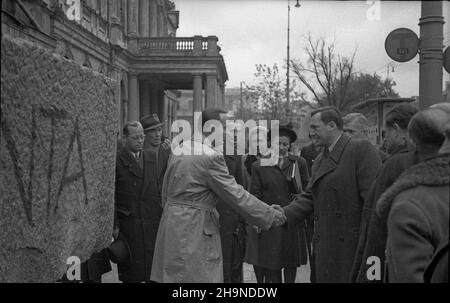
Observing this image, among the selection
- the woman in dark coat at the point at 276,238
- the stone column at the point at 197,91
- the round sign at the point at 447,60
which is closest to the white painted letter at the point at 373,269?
the woman in dark coat at the point at 276,238

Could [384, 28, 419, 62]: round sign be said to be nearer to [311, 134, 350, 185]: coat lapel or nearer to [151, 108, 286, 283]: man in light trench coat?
[311, 134, 350, 185]: coat lapel

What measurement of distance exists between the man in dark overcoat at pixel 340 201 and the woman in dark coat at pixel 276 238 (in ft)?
4.72

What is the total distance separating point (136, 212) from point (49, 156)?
Result: 260 centimetres

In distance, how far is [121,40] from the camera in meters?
7.33

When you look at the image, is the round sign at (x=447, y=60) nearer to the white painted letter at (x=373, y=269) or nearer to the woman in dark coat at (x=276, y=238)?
the woman in dark coat at (x=276, y=238)

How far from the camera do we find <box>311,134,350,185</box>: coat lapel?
4.27 meters

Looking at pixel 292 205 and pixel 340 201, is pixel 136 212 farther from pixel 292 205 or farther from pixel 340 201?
pixel 340 201

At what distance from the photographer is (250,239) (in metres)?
5.93

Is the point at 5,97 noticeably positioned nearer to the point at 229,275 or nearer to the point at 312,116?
the point at 312,116

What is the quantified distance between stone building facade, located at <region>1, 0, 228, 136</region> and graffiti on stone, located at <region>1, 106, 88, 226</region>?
425mm

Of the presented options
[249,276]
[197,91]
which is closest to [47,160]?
[249,276]

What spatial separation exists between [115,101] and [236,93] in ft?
311

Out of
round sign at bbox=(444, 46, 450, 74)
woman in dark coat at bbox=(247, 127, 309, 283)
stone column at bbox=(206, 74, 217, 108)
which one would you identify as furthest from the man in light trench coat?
stone column at bbox=(206, 74, 217, 108)
